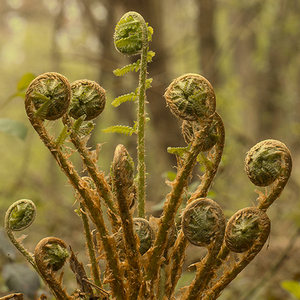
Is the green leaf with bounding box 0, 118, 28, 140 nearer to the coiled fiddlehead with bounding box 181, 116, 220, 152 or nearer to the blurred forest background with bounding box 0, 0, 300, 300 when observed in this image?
the blurred forest background with bounding box 0, 0, 300, 300

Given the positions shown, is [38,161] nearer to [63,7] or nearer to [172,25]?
[172,25]

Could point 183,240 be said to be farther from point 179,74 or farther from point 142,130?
point 179,74

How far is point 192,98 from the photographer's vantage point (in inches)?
21.5

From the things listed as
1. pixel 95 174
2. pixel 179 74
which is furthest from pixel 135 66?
pixel 179 74

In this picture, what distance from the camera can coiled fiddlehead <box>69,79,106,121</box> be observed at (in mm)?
603

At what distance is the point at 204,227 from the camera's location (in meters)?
0.52

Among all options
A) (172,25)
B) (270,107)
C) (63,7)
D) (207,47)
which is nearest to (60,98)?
(63,7)

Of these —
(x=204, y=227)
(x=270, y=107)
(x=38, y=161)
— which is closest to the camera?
(x=204, y=227)

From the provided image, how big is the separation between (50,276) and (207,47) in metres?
4.35

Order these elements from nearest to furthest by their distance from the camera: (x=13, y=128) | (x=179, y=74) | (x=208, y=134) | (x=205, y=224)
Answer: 1. (x=205, y=224)
2. (x=208, y=134)
3. (x=13, y=128)
4. (x=179, y=74)

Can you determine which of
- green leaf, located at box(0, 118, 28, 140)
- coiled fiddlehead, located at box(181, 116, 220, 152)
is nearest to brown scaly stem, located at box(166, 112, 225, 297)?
coiled fiddlehead, located at box(181, 116, 220, 152)

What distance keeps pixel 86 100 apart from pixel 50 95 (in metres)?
0.08

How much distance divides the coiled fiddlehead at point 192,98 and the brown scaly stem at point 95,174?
0.17 meters

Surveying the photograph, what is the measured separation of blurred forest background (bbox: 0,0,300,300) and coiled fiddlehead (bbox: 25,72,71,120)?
0.56 metres
